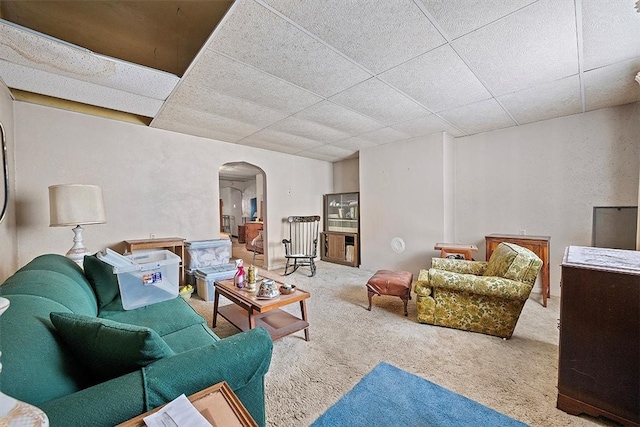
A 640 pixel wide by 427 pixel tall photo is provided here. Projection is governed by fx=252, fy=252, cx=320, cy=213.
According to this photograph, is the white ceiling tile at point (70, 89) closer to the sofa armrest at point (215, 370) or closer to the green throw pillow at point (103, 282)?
the green throw pillow at point (103, 282)

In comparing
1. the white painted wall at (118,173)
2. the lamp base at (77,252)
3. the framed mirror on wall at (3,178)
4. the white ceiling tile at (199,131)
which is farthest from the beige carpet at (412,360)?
the white ceiling tile at (199,131)

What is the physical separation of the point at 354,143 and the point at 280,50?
2.85m

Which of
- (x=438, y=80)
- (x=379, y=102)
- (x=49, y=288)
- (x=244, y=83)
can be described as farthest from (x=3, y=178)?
(x=438, y=80)

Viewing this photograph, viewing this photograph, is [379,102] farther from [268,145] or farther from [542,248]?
[542,248]

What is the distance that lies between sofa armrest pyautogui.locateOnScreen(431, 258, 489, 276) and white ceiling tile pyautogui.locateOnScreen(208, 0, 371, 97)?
2311 mm

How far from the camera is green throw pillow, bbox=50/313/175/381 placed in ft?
2.93

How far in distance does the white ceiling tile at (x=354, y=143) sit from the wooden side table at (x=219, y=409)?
13.0 ft

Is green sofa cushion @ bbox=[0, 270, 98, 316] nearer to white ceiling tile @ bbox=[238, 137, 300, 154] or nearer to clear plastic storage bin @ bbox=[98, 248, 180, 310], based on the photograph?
clear plastic storage bin @ bbox=[98, 248, 180, 310]

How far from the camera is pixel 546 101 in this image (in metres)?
2.88

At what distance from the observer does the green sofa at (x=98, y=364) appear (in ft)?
2.42

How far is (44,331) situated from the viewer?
3.06ft

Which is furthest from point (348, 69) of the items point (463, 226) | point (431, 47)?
point (463, 226)

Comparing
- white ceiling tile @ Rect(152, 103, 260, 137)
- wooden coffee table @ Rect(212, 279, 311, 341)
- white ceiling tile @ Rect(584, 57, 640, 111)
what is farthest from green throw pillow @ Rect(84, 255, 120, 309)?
white ceiling tile @ Rect(584, 57, 640, 111)

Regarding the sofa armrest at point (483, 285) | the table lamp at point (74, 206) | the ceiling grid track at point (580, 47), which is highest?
the ceiling grid track at point (580, 47)
